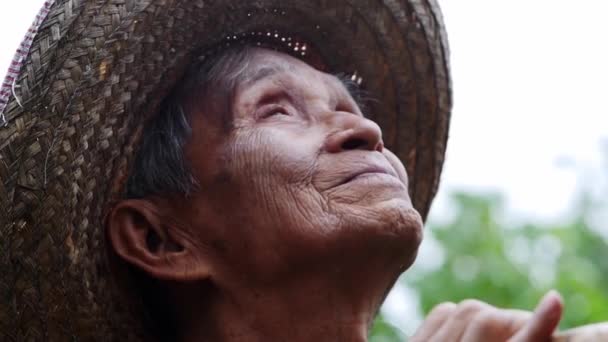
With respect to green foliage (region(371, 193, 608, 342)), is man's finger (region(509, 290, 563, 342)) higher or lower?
higher

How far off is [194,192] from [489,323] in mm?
878

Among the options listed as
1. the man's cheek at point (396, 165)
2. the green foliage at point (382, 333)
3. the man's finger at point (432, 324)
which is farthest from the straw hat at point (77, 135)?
the green foliage at point (382, 333)


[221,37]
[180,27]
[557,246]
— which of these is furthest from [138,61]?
[557,246]

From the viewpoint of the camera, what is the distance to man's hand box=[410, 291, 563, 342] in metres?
2.69

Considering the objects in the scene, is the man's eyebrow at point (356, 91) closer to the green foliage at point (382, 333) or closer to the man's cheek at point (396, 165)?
the man's cheek at point (396, 165)

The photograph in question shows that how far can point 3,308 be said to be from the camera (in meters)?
2.86

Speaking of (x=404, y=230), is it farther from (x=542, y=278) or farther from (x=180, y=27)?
(x=542, y=278)

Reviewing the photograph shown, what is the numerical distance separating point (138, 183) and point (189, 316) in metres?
0.41

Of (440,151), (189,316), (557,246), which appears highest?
(440,151)

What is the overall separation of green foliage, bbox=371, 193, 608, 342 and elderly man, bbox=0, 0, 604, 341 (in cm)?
589

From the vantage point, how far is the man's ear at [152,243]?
10.2 ft

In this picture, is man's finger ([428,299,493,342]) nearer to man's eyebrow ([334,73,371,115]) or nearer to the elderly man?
the elderly man

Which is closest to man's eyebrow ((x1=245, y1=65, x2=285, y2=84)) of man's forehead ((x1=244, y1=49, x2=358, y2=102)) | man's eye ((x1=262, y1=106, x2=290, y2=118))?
man's forehead ((x1=244, y1=49, x2=358, y2=102))

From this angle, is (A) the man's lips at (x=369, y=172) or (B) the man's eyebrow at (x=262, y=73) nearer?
(A) the man's lips at (x=369, y=172)
